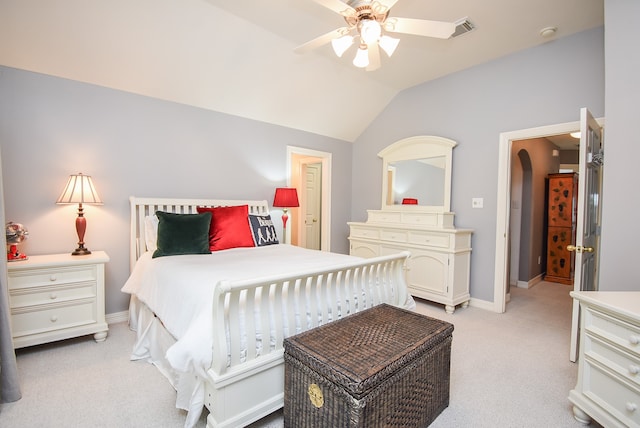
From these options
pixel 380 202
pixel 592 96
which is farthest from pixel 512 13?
pixel 380 202

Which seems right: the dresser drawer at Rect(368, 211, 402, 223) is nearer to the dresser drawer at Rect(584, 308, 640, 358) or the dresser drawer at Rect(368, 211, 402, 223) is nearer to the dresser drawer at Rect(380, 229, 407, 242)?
the dresser drawer at Rect(380, 229, 407, 242)

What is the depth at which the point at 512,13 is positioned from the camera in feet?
8.54

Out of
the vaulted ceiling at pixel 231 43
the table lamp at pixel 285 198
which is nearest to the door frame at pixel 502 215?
the vaulted ceiling at pixel 231 43

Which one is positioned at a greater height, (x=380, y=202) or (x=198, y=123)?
(x=198, y=123)

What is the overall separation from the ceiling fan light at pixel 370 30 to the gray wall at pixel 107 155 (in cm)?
227

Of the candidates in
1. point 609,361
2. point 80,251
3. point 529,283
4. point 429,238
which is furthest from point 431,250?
point 80,251

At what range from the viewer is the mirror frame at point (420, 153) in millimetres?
3834

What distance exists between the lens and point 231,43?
114 inches

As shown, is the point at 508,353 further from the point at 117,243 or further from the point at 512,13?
the point at 117,243

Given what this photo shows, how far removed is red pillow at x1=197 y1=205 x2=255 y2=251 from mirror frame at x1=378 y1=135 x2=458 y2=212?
7.36ft

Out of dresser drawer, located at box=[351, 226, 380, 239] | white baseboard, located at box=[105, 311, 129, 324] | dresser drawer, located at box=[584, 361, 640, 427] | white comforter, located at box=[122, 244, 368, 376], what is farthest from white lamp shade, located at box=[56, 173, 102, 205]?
dresser drawer, located at box=[584, 361, 640, 427]

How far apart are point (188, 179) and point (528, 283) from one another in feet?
16.4

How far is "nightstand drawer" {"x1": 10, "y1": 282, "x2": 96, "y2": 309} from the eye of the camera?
2240 mm

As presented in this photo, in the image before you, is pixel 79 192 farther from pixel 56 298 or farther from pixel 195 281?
pixel 195 281
